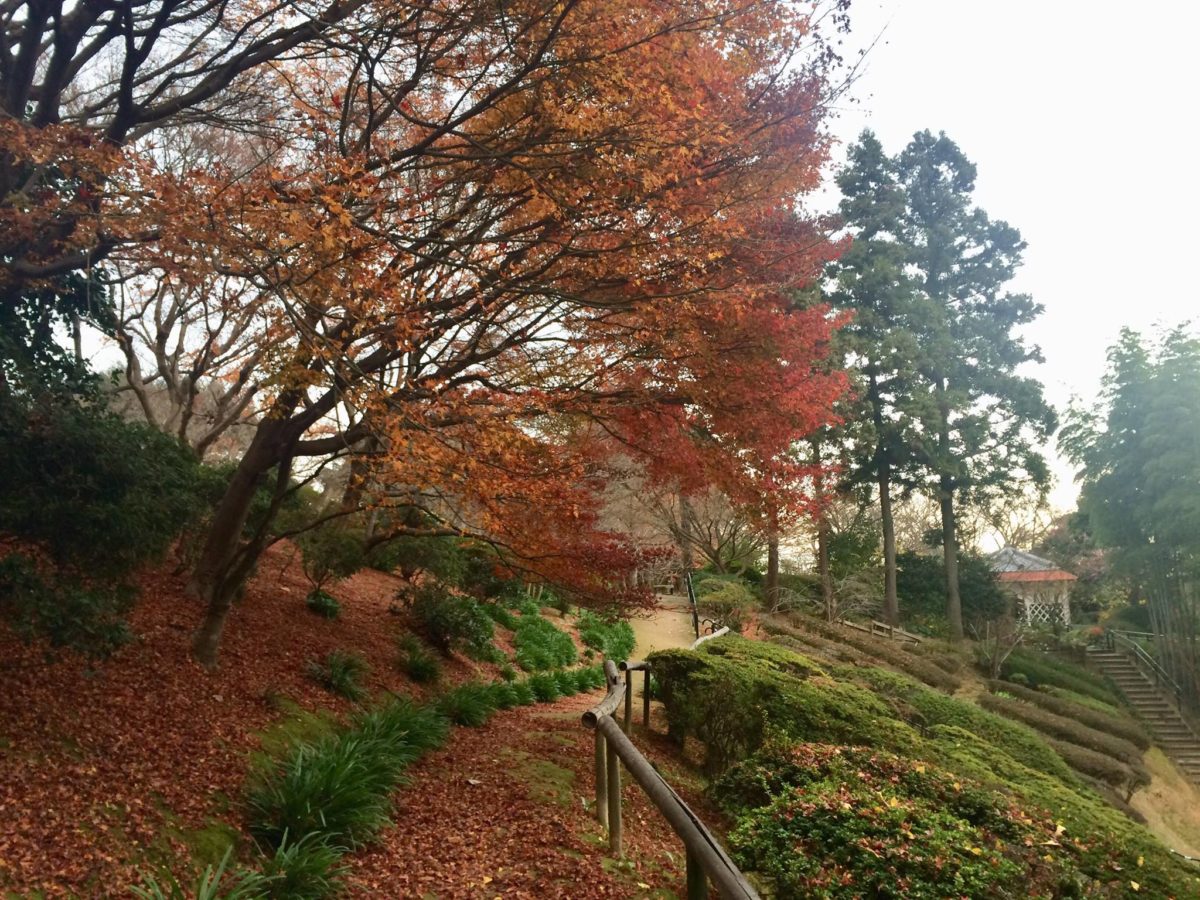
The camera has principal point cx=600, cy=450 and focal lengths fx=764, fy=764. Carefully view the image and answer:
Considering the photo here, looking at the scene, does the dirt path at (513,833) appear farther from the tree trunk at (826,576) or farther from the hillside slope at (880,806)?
the tree trunk at (826,576)

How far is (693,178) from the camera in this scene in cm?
666

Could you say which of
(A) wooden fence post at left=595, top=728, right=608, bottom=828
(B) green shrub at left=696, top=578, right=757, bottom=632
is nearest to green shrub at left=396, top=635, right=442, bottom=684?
(A) wooden fence post at left=595, top=728, right=608, bottom=828

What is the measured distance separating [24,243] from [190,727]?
12.4ft

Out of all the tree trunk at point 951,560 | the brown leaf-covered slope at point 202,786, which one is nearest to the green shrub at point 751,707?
the brown leaf-covered slope at point 202,786

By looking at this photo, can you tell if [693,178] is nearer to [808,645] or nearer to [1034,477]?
[808,645]

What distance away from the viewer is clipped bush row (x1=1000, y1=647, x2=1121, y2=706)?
918 inches

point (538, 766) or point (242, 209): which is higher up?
point (242, 209)

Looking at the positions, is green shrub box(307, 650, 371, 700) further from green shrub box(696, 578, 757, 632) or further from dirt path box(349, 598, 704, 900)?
green shrub box(696, 578, 757, 632)

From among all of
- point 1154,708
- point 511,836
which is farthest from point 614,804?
point 1154,708

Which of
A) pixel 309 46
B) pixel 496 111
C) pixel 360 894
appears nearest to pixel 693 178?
pixel 496 111

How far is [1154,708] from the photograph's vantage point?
2312 centimetres

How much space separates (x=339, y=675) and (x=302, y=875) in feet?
14.4

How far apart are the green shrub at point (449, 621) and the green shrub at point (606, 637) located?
4181 millimetres

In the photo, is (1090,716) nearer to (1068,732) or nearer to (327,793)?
(1068,732)
